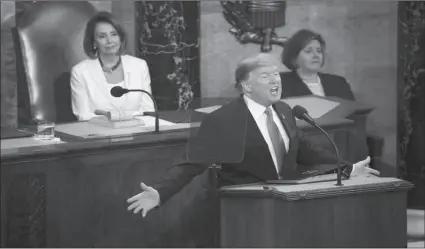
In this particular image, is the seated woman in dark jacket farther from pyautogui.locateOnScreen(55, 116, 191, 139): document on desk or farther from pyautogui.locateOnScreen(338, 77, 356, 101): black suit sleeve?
pyautogui.locateOnScreen(55, 116, 191, 139): document on desk

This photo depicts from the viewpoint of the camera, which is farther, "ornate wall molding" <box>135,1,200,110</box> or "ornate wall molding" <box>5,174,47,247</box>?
"ornate wall molding" <box>135,1,200,110</box>

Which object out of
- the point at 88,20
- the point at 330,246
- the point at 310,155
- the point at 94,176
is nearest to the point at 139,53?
the point at 88,20

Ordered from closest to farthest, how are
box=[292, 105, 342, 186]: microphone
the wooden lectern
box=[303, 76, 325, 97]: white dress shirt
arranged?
the wooden lectern → box=[292, 105, 342, 186]: microphone → box=[303, 76, 325, 97]: white dress shirt

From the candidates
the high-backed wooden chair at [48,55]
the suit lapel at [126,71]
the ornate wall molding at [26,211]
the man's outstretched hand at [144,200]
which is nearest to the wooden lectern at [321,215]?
the man's outstretched hand at [144,200]

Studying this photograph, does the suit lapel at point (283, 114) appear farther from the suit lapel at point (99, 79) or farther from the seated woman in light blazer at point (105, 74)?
the suit lapel at point (99, 79)

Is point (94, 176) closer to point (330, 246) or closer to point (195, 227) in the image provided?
point (195, 227)

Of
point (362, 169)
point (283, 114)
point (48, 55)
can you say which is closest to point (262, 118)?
point (283, 114)

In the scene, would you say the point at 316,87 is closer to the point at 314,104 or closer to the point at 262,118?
the point at 314,104

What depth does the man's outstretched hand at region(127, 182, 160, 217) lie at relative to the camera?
4113 millimetres

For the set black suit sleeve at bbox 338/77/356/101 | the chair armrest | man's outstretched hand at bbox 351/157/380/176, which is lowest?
man's outstretched hand at bbox 351/157/380/176

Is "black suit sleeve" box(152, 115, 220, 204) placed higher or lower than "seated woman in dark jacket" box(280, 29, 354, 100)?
lower

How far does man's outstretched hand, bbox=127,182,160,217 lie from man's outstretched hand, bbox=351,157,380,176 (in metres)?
0.91

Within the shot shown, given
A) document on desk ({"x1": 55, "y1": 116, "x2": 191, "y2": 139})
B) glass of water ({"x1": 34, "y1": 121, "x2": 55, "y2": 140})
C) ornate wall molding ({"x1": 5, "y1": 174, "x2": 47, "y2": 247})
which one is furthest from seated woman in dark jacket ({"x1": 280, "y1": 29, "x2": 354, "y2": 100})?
ornate wall molding ({"x1": 5, "y1": 174, "x2": 47, "y2": 247})

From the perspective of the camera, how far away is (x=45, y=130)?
4137 mm
